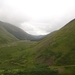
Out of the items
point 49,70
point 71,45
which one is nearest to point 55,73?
point 49,70

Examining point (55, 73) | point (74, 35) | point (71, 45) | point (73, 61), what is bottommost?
point (55, 73)

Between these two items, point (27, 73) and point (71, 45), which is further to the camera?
point (71, 45)

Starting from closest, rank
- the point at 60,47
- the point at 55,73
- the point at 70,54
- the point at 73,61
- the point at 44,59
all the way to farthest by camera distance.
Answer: the point at 55,73 → the point at 73,61 → the point at 70,54 → the point at 44,59 → the point at 60,47

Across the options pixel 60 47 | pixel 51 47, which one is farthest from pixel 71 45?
pixel 51 47

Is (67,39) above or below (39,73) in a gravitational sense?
above

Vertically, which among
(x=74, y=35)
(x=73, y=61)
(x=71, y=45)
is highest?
(x=74, y=35)

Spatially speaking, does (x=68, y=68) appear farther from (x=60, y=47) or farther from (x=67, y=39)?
(x=67, y=39)

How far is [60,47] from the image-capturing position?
4498 inches

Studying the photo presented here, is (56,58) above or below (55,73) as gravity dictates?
above

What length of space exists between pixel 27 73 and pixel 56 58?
2923cm

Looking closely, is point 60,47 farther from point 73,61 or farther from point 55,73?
point 55,73

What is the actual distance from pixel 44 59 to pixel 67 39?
27.3m

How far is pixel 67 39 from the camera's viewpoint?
400ft

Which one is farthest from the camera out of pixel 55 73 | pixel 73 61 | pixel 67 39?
pixel 67 39
